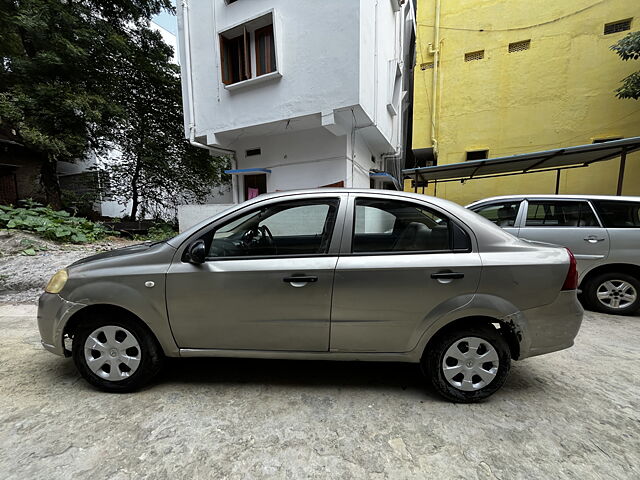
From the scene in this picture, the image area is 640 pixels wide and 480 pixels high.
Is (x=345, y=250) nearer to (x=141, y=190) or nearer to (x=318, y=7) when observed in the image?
(x=318, y=7)

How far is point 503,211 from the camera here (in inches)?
163

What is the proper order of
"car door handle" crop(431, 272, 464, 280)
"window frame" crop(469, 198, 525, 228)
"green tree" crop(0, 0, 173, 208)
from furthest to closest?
"green tree" crop(0, 0, 173, 208), "window frame" crop(469, 198, 525, 228), "car door handle" crop(431, 272, 464, 280)

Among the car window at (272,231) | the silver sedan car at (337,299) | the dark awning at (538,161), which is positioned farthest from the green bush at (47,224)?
the dark awning at (538,161)

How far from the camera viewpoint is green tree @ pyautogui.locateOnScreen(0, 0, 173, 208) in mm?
7766

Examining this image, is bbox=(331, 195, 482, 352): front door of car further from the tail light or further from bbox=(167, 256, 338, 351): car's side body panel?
the tail light

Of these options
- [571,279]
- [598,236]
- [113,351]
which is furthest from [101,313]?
[598,236]

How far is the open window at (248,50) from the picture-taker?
24.7 ft

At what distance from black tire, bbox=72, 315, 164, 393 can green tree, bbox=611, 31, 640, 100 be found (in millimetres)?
11740

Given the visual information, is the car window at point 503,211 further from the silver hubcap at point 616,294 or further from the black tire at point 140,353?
the black tire at point 140,353

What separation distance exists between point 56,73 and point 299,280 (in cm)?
1193

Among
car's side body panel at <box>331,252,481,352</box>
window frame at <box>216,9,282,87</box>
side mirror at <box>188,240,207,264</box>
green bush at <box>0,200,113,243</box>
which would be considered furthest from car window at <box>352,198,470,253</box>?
green bush at <box>0,200,113,243</box>

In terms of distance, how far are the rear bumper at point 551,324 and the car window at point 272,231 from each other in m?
1.51

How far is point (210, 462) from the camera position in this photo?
1545 mm

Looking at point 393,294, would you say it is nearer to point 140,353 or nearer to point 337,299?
point 337,299
